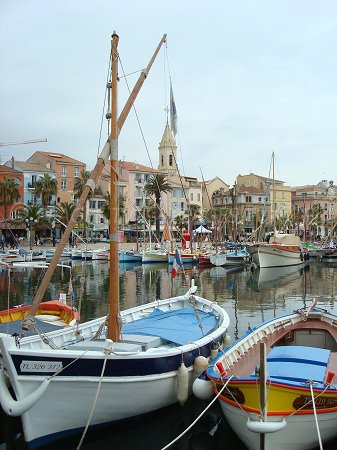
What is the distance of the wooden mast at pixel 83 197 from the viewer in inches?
406

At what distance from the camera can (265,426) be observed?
884 cm

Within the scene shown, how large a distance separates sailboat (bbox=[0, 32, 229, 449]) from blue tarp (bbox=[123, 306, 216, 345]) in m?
0.36

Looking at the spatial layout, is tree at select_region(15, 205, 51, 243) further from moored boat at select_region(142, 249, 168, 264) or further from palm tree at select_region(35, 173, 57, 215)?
moored boat at select_region(142, 249, 168, 264)

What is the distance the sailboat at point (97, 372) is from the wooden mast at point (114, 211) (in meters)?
0.03

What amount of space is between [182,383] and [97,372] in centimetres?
260

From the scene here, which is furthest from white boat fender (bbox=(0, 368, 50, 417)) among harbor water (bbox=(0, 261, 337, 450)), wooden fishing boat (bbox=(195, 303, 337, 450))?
wooden fishing boat (bbox=(195, 303, 337, 450))

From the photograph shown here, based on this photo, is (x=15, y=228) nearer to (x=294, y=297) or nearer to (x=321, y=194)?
(x=294, y=297)

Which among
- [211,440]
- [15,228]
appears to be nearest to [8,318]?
[211,440]

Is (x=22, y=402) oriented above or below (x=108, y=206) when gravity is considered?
below

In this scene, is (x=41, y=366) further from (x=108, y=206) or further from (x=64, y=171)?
(x=64, y=171)

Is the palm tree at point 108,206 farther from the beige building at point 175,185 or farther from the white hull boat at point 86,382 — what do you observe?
the white hull boat at point 86,382

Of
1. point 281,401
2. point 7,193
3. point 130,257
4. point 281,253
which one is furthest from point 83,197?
point 7,193

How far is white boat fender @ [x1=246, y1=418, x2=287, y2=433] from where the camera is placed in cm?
882

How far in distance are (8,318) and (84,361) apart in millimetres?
9318
